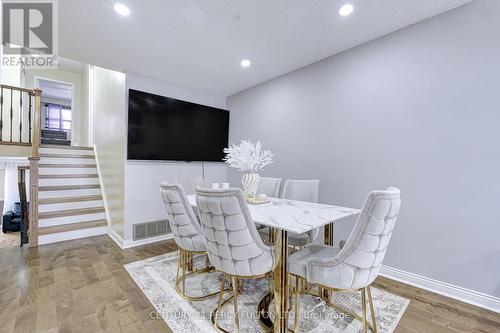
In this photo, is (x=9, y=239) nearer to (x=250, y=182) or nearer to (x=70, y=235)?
(x=70, y=235)

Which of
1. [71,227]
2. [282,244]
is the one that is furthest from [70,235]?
[282,244]

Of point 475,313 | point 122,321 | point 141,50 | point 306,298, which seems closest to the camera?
point 122,321

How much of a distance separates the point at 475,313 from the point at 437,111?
5.85ft

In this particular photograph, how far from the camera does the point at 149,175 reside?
351 cm

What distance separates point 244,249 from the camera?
1.43 metres

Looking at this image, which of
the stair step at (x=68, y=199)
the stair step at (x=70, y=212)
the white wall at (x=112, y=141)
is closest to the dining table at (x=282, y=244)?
the white wall at (x=112, y=141)

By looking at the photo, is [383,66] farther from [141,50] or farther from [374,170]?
[141,50]

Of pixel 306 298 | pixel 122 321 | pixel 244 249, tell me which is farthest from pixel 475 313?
pixel 122 321

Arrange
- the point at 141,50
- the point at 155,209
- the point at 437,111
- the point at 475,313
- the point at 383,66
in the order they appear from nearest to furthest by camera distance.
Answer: the point at 475,313
the point at 437,111
the point at 383,66
the point at 141,50
the point at 155,209

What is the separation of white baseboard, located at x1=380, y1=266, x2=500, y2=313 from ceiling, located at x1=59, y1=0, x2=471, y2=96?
8.48 ft

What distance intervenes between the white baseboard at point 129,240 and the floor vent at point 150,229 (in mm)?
54

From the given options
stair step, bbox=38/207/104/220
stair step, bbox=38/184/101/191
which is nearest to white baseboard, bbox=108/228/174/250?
stair step, bbox=38/207/104/220

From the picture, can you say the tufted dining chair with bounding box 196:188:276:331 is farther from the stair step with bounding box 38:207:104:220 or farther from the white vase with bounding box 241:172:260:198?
the stair step with bounding box 38:207:104:220

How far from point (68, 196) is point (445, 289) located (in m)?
5.56
